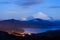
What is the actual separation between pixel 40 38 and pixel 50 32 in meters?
3.27

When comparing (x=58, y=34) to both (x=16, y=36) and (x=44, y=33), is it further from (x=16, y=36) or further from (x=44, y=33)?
(x=16, y=36)

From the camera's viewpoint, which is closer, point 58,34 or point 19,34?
point 19,34

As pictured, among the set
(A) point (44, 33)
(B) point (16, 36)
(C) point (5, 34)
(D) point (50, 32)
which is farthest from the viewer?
(D) point (50, 32)

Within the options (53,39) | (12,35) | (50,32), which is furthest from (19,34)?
(50,32)

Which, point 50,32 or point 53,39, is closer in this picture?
point 53,39

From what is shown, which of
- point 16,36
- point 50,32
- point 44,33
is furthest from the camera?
point 50,32

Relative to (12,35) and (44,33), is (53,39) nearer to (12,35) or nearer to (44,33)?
(44,33)

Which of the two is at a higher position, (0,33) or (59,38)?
(0,33)

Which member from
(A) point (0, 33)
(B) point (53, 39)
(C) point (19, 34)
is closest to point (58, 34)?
(B) point (53, 39)

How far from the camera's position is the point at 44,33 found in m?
16.2

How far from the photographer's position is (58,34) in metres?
16.9

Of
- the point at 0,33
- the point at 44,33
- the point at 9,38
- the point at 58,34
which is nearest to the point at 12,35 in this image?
the point at 9,38

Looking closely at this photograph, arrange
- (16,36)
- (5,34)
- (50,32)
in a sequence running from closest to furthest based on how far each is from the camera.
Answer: (16,36) < (5,34) < (50,32)

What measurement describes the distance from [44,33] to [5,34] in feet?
10.6
